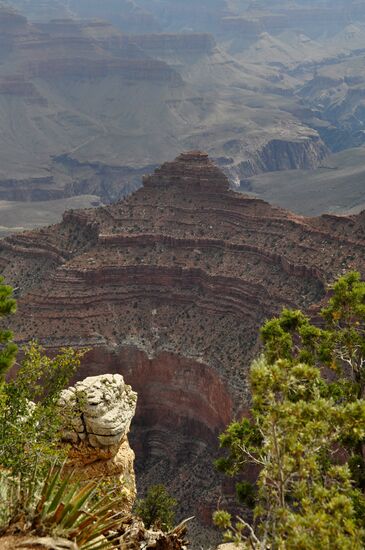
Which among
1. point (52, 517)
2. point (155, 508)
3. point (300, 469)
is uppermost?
point (300, 469)

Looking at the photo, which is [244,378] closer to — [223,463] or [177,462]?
[177,462]

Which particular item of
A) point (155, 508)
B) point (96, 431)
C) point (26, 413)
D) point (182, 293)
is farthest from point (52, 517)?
point (182, 293)

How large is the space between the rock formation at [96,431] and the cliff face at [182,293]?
30.1 m

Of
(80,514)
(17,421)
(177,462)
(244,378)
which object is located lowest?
(177,462)

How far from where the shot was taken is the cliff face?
2785 inches

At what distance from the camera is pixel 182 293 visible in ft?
266

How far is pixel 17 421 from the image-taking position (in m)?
29.6

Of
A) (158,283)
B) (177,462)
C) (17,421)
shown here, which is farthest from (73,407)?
(158,283)

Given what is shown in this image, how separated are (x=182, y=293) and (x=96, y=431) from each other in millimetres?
47055

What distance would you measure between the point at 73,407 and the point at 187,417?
134ft

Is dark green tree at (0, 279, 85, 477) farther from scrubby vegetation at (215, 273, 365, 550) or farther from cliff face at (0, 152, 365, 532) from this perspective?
cliff face at (0, 152, 365, 532)

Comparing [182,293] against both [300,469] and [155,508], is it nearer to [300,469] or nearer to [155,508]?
[155,508]

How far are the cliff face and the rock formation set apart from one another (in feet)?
98.7

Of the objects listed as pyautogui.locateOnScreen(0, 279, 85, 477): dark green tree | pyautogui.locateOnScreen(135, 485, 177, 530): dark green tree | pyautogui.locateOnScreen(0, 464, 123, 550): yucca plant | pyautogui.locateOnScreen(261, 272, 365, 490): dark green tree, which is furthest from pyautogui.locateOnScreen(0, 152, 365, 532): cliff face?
pyautogui.locateOnScreen(0, 464, 123, 550): yucca plant
